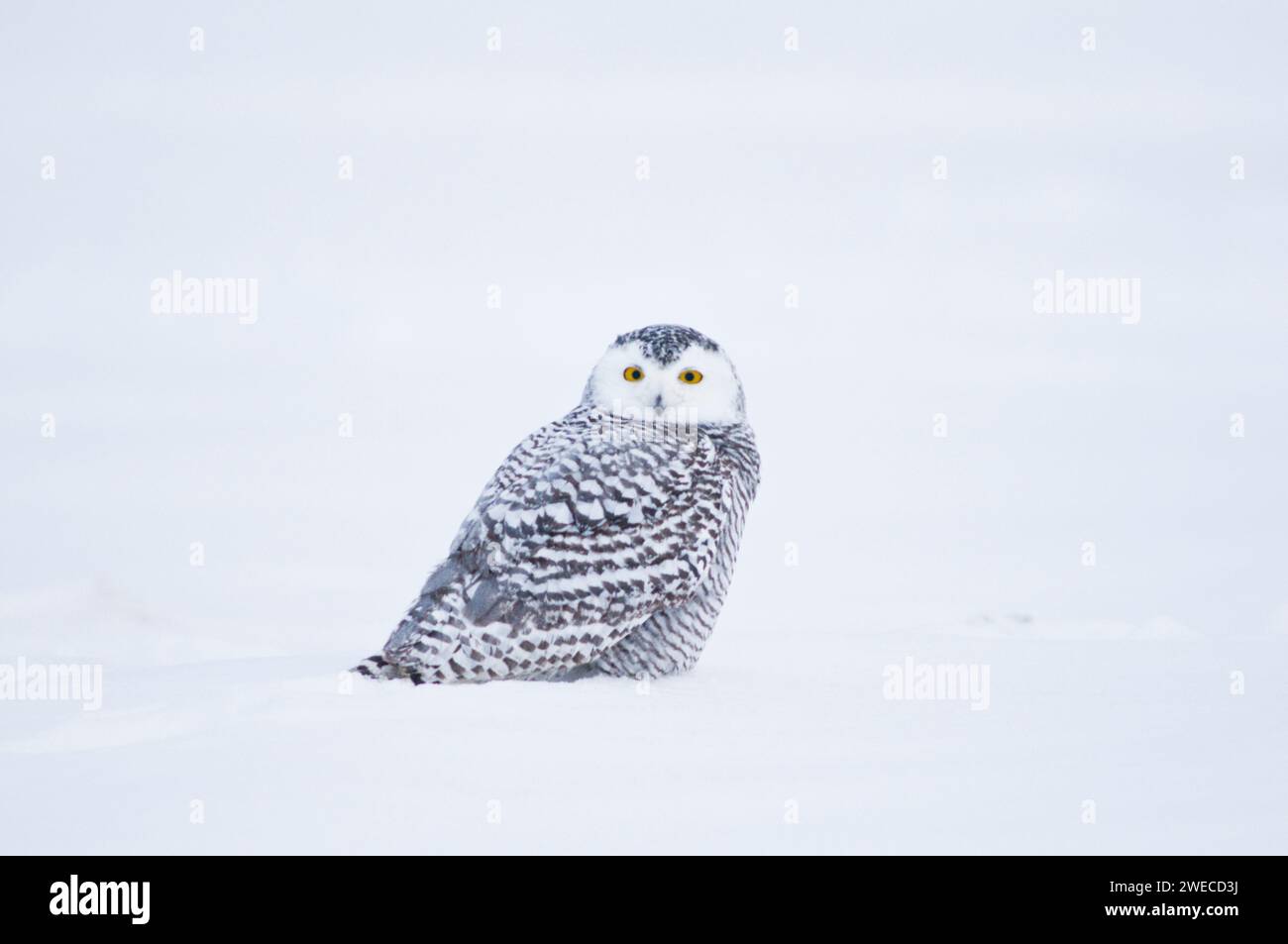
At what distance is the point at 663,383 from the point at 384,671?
1.59m

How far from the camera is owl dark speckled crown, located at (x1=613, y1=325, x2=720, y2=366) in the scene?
5176 mm

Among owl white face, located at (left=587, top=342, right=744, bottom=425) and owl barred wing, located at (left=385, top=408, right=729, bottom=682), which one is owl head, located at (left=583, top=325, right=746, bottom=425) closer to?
owl white face, located at (left=587, top=342, right=744, bottom=425)

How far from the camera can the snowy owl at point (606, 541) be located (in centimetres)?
439

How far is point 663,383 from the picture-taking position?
17.0 feet

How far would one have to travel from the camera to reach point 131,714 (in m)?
4.06

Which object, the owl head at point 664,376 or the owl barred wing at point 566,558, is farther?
the owl head at point 664,376

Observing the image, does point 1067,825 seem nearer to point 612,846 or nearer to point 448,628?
point 612,846

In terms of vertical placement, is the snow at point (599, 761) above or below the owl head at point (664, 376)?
below

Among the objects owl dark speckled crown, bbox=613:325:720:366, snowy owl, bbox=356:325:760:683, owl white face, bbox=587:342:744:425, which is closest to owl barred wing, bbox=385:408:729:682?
snowy owl, bbox=356:325:760:683

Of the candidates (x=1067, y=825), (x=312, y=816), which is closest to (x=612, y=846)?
(x=312, y=816)

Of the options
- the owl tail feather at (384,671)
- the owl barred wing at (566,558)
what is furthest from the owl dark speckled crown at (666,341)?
the owl tail feather at (384,671)

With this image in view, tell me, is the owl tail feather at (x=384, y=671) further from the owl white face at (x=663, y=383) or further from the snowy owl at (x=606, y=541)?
the owl white face at (x=663, y=383)

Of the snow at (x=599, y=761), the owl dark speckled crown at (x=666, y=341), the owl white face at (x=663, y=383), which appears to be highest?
the owl dark speckled crown at (x=666, y=341)

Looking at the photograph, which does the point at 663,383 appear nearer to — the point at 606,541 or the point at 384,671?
the point at 606,541
